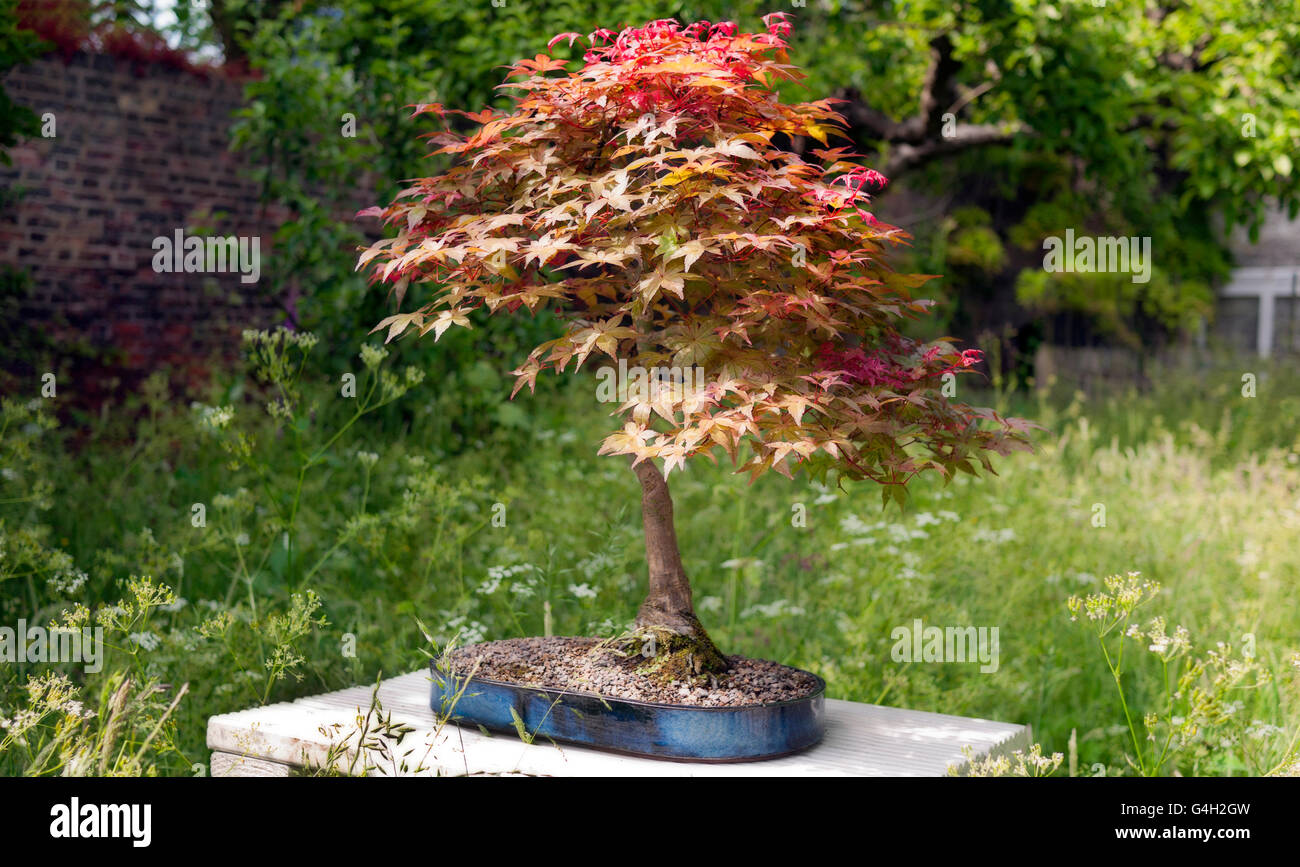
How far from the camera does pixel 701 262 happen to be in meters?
2.44

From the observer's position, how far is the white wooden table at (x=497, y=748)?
2242 millimetres

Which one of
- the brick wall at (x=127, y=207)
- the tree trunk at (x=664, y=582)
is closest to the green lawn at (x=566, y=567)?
the tree trunk at (x=664, y=582)

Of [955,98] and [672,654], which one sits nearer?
[672,654]

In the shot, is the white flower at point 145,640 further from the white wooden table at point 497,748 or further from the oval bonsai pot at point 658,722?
the oval bonsai pot at point 658,722

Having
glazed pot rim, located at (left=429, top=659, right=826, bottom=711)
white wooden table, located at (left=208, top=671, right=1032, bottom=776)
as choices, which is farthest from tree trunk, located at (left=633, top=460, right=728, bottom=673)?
white wooden table, located at (left=208, top=671, right=1032, bottom=776)

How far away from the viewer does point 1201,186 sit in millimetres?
7020

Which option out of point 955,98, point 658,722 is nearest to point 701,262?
point 658,722

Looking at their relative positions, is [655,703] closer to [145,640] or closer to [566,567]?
[145,640]

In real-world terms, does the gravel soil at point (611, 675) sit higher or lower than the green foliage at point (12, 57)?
lower

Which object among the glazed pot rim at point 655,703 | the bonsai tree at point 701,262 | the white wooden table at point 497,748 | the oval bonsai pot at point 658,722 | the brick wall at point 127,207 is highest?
the brick wall at point 127,207

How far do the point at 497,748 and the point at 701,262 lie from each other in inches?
45.6

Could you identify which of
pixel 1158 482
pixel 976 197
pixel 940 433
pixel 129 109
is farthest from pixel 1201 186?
pixel 129 109

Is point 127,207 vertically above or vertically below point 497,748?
above

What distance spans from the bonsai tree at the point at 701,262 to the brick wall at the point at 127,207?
438 cm
